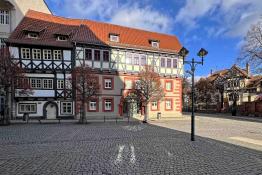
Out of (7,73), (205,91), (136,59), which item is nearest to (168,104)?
(136,59)

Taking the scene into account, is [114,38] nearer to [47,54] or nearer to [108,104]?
[108,104]

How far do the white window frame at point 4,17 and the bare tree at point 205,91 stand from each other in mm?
42025

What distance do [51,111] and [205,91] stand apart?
3824cm

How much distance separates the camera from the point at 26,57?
29.4 metres

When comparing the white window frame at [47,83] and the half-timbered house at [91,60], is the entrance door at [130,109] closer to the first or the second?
the half-timbered house at [91,60]

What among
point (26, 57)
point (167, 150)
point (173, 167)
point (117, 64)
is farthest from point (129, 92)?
point (173, 167)

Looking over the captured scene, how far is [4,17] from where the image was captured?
109ft

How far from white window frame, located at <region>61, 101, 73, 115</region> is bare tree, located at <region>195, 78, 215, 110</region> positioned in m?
35.8

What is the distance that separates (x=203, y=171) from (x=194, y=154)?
2.61 metres

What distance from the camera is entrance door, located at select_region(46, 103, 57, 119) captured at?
99.9ft

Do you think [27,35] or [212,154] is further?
[27,35]

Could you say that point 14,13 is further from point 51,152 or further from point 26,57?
point 51,152

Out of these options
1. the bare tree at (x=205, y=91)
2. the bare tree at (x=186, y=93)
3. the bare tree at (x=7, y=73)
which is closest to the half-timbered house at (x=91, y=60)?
the bare tree at (x=7, y=73)

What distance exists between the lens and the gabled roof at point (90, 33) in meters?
31.1
